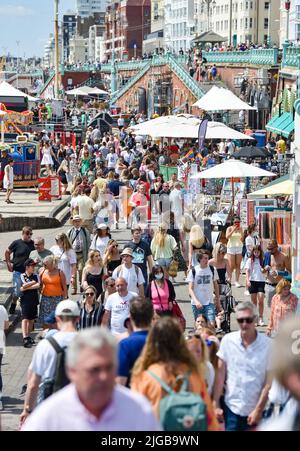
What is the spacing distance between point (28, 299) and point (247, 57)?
46.4 m

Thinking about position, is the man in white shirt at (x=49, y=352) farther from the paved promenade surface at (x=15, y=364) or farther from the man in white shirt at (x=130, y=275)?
the man in white shirt at (x=130, y=275)

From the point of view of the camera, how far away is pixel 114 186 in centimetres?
2480

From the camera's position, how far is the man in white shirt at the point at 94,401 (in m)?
5.05

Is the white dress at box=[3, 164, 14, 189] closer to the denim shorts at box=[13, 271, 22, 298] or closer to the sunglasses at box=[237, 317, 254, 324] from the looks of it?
the denim shorts at box=[13, 271, 22, 298]

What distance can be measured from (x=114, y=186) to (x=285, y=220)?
20.7 ft

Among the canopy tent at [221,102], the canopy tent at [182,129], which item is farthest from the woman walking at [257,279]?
the canopy tent at [221,102]

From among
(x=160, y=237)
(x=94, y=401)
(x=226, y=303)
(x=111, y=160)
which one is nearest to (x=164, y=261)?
(x=160, y=237)

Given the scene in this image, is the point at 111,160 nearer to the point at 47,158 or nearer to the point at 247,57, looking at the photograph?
the point at 47,158

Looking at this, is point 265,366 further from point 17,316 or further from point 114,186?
point 114,186

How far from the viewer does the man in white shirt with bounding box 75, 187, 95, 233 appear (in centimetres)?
2128

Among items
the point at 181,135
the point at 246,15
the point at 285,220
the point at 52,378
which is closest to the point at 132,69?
the point at 246,15

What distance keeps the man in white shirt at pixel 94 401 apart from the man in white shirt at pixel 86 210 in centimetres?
1600

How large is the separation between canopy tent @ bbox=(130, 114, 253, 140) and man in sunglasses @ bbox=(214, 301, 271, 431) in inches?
822

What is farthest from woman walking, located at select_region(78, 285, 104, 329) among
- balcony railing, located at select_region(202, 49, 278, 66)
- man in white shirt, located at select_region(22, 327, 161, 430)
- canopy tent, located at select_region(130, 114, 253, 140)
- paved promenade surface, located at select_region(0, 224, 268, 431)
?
balcony railing, located at select_region(202, 49, 278, 66)
